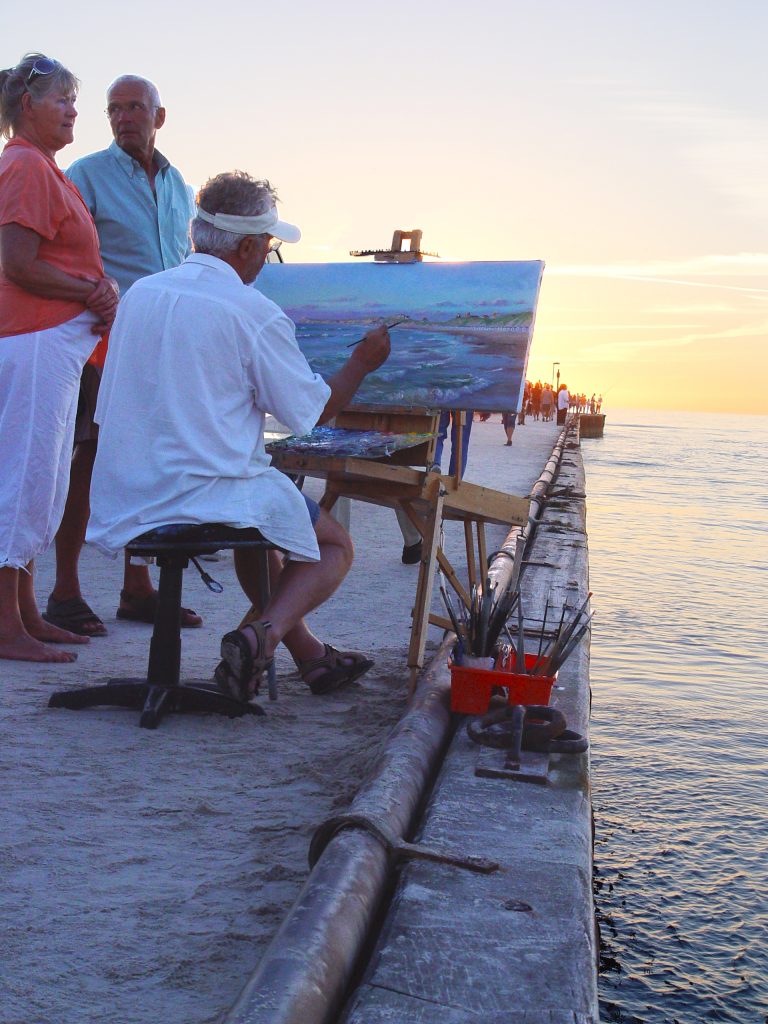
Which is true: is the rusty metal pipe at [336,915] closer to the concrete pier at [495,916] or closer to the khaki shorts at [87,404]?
the concrete pier at [495,916]

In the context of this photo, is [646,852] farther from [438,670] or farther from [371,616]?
[371,616]

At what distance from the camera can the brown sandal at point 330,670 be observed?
431cm

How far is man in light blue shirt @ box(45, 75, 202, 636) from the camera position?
4941mm

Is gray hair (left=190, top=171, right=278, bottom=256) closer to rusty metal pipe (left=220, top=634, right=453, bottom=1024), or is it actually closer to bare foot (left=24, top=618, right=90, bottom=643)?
rusty metal pipe (left=220, top=634, right=453, bottom=1024)

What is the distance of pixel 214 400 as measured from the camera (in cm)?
365

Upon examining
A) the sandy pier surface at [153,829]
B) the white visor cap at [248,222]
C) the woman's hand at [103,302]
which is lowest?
the sandy pier surface at [153,829]

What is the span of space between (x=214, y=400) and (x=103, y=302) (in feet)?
3.73

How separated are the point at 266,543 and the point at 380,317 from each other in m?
1.88

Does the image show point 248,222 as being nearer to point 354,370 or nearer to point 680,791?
point 354,370

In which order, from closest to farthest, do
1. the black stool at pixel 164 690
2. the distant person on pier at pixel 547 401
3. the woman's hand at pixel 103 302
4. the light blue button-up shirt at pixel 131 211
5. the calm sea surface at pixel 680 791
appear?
the calm sea surface at pixel 680 791
the black stool at pixel 164 690
the woman's hand at pixel 103 302
the light blue button-up shirt at pixel 131 211
the distant person on pier at pixel 547 401

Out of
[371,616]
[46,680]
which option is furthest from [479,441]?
[46,680]

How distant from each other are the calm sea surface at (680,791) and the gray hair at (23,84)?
10.7ft

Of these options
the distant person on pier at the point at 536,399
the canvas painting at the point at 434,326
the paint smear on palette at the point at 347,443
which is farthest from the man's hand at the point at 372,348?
the distant person on pier at the point at 536,399

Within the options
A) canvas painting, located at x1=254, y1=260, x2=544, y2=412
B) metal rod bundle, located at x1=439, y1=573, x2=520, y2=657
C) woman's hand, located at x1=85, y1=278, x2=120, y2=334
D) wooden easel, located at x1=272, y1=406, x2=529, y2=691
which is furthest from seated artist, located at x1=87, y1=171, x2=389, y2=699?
canvas painting, located at x1=254, y1=260, x2=544, y2=412
